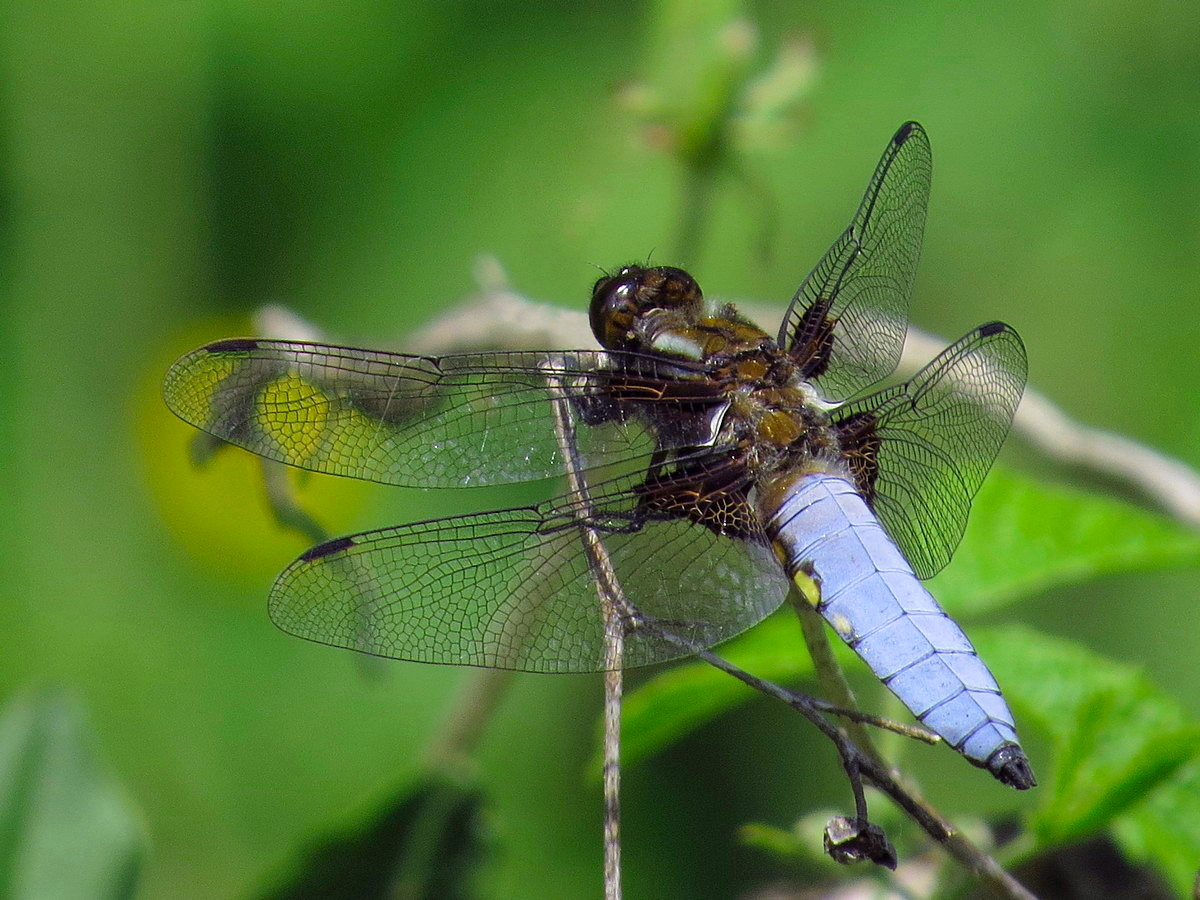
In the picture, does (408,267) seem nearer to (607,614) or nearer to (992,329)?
(992,329)

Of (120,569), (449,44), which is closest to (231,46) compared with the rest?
(449,44)

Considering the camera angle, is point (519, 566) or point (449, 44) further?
point (449, 44)

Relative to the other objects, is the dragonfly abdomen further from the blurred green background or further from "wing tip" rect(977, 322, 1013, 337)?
the blurred green background

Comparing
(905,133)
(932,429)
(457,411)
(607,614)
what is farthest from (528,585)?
(905,133)

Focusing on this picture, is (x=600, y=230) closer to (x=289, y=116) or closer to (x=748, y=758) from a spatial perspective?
(x=289, y=116)

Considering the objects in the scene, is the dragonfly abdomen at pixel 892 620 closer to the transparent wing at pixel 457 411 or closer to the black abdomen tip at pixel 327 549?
the transparent wing at pixel 457 411

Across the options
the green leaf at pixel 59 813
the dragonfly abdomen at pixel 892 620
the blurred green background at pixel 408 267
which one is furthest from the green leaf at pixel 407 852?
the blurred green background at pixel 408 267

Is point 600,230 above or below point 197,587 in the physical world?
above
